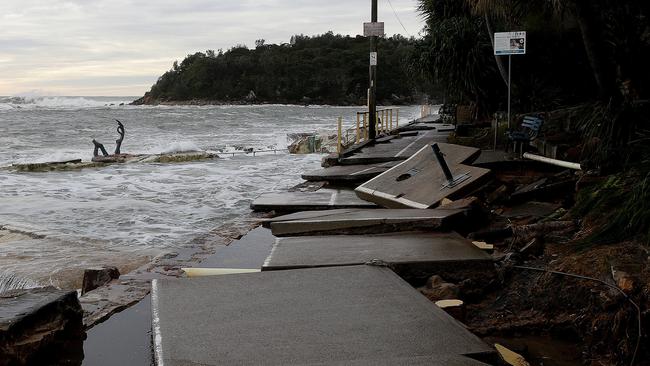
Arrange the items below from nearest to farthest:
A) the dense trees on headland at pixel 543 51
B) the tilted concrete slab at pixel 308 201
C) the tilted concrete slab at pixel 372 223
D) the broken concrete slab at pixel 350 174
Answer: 1. the tilted concrete slab at pixel 372 223
2. the tilted concrete slab at pixel 308 201
3. the dense trees on headland at pixel 543 51
4. the broken concrete slab at pixel 350 174

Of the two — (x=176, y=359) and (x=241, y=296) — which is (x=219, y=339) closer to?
(x=176, y=359)

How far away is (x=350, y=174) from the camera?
37.3 ft

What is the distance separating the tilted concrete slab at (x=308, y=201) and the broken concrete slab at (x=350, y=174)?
3.55ft

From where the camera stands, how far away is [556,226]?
5707mm

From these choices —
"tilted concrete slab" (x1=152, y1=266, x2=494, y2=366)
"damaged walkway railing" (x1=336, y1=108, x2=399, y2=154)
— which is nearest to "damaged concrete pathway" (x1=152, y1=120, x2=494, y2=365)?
"tilted concrete slab" (x1=152, y1=266, x2=494, y2=366)

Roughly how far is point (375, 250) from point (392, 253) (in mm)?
188

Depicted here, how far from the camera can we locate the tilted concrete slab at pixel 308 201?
8.61 m

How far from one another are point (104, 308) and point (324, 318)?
1773 mm

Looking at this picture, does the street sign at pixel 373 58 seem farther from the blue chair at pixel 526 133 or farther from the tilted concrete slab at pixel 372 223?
the tilted concrete slab at pixel 372 223

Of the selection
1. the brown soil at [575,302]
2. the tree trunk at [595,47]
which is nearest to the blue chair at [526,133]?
the tree trunk at [595,47]

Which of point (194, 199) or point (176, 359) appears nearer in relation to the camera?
point (176, 359)

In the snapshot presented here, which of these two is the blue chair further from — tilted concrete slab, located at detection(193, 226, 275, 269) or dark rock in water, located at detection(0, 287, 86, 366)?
dark rock in water, located at detection(0, 287, 86, 366)

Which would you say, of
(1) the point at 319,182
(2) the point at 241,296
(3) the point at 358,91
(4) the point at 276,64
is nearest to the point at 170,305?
(2) the point at 241,296

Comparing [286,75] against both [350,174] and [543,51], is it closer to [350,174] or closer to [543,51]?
[543,51]
